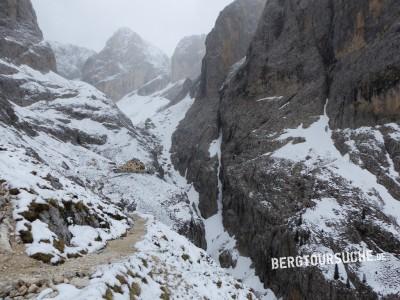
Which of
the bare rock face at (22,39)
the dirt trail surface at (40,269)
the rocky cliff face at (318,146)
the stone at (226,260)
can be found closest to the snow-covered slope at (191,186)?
the stone at (226,260)

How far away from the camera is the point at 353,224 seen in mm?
36562

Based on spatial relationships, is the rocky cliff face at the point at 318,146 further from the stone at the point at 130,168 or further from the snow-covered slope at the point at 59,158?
the snow-covered slope at the point at 59,158

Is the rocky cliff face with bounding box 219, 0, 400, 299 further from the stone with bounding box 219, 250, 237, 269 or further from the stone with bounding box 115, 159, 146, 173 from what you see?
the stone with bounding box 115, 159, 146, 173

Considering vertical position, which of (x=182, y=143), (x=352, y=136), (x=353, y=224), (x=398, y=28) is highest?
(x=398, y=28)

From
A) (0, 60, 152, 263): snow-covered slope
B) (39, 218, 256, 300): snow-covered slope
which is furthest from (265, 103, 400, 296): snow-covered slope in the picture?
(0, 60, 152, 263): snow-covered slope

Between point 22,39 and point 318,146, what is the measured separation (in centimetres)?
8687

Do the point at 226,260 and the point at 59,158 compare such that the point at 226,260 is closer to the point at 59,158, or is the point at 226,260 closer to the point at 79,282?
the point at 59,158

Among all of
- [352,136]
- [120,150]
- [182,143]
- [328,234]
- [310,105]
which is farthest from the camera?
[182,143]

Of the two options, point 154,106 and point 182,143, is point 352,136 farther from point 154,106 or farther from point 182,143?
point 154,106

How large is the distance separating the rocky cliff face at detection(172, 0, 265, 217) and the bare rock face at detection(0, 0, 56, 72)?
43245mm

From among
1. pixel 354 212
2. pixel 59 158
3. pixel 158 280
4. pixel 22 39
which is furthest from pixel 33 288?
pixel 22 39

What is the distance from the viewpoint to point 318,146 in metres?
48.1

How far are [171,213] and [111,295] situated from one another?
38.2 m

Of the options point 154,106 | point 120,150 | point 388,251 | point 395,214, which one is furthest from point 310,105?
point 154,106
